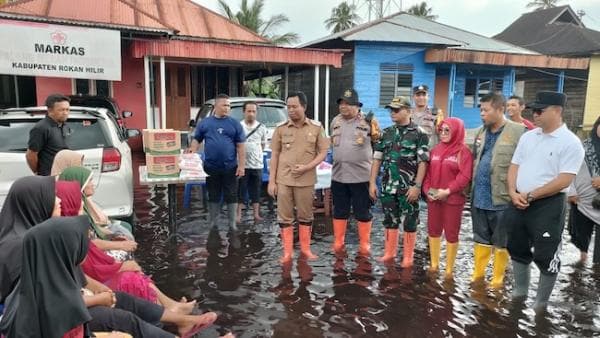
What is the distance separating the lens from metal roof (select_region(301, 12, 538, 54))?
17575 mm

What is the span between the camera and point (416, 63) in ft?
61.0

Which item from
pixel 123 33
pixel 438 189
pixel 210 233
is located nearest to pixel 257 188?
pixel 210 233

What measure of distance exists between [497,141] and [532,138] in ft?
1.62

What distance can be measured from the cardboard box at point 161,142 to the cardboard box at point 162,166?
56 millimetres

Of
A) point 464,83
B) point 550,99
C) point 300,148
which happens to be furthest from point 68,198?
point 464,83

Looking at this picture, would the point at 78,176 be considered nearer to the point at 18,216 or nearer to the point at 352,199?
the point at 18,216

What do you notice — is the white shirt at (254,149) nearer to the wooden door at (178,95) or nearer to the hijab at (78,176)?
the hijab at (78,176)

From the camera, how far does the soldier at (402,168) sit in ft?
15.6

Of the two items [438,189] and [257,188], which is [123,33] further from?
[438,189]

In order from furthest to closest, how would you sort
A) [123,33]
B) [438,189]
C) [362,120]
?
[123,33], [362,120], [438,189]

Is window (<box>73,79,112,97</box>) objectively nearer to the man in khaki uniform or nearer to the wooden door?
the wooden door

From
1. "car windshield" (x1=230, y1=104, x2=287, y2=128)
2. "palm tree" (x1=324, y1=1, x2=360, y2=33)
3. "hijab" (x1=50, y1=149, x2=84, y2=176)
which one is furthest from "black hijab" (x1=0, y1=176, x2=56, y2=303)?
"palm tree" (x1=324, y1=1, x2=360, y2=33)

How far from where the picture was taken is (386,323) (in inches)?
145

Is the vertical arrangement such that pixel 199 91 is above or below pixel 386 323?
above
